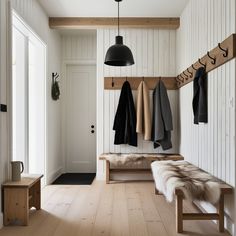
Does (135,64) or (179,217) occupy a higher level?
(135,64)

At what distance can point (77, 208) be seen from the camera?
346cm

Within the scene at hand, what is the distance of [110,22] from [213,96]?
2352 millimetres

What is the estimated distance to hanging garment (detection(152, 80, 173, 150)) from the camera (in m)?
4.73

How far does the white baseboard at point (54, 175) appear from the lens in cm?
484

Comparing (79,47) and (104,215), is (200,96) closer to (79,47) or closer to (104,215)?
(104,215)

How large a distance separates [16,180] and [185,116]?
2520 mm

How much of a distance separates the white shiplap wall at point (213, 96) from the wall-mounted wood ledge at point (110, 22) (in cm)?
38

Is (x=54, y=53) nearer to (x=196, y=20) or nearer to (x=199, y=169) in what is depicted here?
(x=196, y=20)

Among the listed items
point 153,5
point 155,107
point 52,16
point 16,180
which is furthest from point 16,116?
point 153,5

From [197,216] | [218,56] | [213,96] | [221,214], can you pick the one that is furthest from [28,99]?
[221,214]

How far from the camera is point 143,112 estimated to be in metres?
4.88

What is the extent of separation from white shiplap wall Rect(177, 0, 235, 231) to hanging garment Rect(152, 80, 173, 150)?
0.38m

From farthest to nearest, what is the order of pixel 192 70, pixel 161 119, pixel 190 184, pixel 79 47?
pixel 79 47, pixel 161 119, pixel 192 70, pixel 190 184

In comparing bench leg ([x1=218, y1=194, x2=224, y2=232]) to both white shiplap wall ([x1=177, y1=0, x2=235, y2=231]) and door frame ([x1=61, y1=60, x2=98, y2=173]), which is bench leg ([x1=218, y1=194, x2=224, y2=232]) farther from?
door frame ([x1=61, y1=60, x2=98, y2=173])
